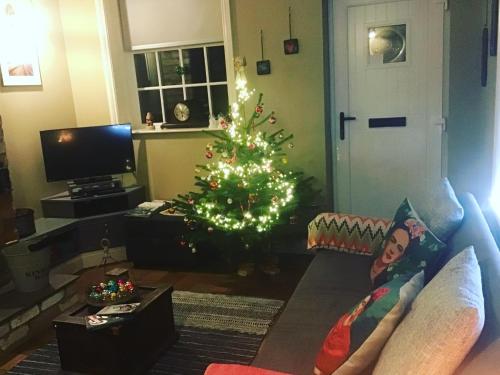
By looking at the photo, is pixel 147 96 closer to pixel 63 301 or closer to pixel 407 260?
pixel 63 301

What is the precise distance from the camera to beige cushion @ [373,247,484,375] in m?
1.04

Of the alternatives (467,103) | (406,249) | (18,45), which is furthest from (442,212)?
(18,45)

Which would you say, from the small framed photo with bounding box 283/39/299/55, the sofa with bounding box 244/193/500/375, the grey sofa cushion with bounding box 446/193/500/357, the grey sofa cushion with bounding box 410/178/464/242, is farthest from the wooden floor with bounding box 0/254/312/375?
the small framed photo with bounding box 283/39/299/55

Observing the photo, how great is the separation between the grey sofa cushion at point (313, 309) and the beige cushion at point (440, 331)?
48 cm

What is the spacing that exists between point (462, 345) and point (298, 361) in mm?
730

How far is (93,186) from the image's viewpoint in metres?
4.06

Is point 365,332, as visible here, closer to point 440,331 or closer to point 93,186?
point 440,331

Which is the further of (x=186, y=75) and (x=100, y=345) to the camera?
(x=186, y=75)

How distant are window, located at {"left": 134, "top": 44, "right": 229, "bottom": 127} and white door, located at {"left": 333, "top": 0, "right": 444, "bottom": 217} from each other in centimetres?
105

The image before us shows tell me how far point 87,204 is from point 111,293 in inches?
70.6

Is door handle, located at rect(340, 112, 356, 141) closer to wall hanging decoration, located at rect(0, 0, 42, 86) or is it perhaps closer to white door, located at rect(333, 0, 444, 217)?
Answer: white door, located at rect(333, 0, 444, 217)

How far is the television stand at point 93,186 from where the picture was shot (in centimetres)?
400

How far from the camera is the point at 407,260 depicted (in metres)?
1.93

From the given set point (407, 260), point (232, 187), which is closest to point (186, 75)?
point (232, 187)
